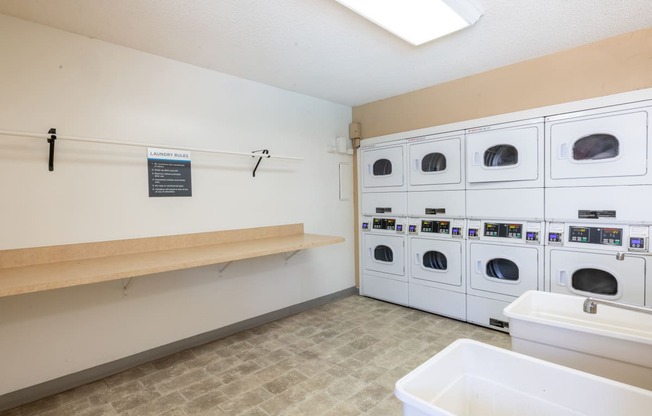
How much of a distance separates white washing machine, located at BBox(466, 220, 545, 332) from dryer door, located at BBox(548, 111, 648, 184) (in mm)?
573

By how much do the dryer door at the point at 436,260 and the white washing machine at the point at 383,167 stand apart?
72 cm

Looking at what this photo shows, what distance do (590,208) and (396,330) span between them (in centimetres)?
203

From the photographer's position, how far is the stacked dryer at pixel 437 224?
3.48 meters

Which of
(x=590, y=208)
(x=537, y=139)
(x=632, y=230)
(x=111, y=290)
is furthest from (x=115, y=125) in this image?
(x=632, y=230)

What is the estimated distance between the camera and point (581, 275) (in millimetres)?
2791

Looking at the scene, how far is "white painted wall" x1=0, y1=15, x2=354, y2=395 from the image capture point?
225 cm

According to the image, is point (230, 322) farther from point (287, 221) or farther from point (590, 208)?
point (590, 208)

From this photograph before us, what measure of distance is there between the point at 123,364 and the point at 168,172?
5.33ft

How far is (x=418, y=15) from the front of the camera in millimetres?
2184

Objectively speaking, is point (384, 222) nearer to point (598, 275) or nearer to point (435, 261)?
point (435, 261)

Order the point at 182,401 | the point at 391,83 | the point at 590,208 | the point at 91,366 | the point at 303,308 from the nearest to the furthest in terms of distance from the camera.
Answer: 1. the point at 182,401
2. the point at 91,366
3. the point at 590,208
4. the point at 391,83
5. the point at 303,308

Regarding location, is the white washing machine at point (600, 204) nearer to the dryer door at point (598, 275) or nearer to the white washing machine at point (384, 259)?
the dryer door at point (598, 275)

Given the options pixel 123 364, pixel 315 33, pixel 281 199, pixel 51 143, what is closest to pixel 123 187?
pixel 51 143

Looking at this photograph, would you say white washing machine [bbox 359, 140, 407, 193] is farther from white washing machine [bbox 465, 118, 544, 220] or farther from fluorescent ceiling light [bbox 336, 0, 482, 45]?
fluorescent ceiling light [bbox 336, 0, 482, 45]
